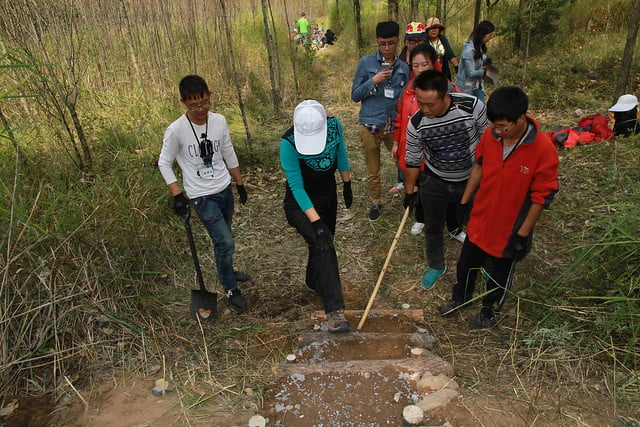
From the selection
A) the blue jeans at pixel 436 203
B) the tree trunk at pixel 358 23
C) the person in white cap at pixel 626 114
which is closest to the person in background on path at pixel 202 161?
the blue jeans at pixel 436 203

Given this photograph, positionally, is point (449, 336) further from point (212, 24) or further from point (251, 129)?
point (212, 24)

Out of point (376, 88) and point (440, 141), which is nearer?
point (440, 141)

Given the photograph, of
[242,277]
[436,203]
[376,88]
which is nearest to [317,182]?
[436,203]

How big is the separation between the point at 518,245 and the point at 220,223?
2042mm

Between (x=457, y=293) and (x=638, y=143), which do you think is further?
(x=638, y=143)

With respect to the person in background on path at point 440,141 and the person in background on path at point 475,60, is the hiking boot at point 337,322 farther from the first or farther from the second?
the person in background on path at point 475,60

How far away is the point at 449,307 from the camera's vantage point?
2.97 meters

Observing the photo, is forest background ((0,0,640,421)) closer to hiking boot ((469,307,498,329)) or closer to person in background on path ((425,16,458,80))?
hiking boot ((469,307,498,329))

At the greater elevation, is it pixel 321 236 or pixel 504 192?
pixel 504 192

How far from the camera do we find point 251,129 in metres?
6.86

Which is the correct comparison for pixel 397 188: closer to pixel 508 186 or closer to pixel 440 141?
pixel 440 141

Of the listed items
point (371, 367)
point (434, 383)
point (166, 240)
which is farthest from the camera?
point (166, 240)

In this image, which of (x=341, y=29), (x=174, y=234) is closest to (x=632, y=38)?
(x=174, y=234)

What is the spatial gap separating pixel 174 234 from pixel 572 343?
11.1 ft
